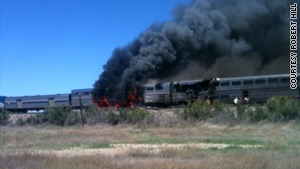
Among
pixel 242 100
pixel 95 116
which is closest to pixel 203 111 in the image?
pixel 242 100

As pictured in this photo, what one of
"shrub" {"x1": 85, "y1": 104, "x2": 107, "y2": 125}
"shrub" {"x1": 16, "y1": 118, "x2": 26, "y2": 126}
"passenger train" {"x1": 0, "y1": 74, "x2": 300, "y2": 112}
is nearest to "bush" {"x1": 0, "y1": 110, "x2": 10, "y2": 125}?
"shrub" {"x1": 16, "y1": 118, "x2": 26, "y2": 126}

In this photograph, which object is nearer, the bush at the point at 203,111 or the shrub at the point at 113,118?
the bush at the point at 203,111

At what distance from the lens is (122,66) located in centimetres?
5844

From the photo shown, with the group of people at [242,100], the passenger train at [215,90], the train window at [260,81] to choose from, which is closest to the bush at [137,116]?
the passenger train at [215,90]

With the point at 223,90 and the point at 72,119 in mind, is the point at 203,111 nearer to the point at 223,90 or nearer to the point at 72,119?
the point at 223,90

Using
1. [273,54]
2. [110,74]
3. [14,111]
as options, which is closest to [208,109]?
[273,54]

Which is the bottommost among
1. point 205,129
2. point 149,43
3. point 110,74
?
point 205,129

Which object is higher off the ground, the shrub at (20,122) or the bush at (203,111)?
the bush at (203,111)

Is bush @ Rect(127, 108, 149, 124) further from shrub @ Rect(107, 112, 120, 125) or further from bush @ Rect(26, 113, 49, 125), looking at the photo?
bush @ Rect(26, 113, 49, 125)

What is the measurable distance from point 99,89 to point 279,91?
23.1 meters

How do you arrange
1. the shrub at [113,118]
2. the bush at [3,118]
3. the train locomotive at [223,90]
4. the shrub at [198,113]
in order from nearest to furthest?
the shrub at [198,113], the train locomotive at [223,90], the shrub at [113,118], the bush at [3,118]

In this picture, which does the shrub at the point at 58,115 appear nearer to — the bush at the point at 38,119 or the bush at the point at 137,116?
the bush at the point at 38,119

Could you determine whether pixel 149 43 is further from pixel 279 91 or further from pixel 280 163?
pixel 280 163

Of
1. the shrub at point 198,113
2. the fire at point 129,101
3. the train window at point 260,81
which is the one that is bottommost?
the shrub at point 198,113
